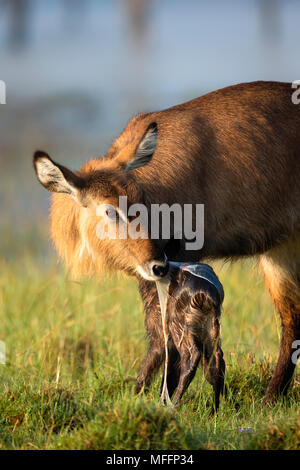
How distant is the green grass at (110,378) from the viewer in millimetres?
4078

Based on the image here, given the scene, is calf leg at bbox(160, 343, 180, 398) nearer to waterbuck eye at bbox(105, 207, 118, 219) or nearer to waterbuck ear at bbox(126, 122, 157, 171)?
waterbuck eye at bbox(105, 207, 118, 219)

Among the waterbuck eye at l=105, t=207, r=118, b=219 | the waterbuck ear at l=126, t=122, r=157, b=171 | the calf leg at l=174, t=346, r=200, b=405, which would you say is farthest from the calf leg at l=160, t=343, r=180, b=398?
the waterbuck ear at l=126, t=122, r=157, b=171

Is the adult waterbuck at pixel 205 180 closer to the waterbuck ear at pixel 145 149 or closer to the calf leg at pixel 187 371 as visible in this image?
the waterbuck ear at pixel 145 149

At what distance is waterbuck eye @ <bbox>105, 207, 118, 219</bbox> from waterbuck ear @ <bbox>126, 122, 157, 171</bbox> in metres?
0.35

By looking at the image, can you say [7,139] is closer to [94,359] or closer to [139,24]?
[139,24]

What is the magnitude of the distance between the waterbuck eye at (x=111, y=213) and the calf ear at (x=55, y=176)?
0.69 ft

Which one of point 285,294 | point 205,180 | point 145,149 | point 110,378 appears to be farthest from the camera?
point 285,294

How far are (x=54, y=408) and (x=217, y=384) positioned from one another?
931 mm

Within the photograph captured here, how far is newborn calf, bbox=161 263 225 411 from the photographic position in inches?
189

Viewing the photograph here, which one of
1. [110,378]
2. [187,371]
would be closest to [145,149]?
[187,371]

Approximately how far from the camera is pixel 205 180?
518cm

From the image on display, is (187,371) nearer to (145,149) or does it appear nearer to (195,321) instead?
(195,321)

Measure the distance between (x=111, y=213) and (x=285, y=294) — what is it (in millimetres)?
1775

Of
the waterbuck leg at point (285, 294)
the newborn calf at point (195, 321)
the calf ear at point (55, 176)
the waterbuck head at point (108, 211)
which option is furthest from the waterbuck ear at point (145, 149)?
the waterbuck leg at point (285, 294)
